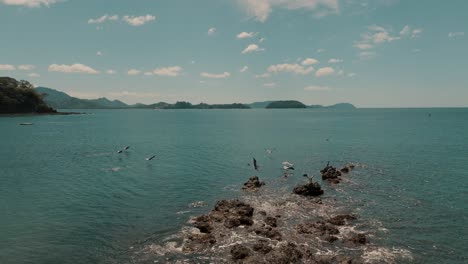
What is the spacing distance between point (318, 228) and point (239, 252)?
10582 millimetres

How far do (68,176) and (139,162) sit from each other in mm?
18777

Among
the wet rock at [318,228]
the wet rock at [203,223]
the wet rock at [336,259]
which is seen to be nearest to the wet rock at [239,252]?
the wet rock at [203,223]

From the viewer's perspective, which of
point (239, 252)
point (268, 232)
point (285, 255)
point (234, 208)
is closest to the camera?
point (285, 255)

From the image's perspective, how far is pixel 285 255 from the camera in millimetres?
29578

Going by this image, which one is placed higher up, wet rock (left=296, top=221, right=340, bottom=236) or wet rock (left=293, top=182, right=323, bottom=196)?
wet rock (left=293, top=182, right=323, bottom=196)

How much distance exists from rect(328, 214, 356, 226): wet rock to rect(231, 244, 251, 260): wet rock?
41.1 feet

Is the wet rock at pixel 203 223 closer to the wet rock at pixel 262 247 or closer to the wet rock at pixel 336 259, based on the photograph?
the wet rock at pixel 262 247

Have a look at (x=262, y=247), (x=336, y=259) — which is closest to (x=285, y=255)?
(x=262, y=247)

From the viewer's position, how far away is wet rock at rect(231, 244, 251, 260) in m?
29.8

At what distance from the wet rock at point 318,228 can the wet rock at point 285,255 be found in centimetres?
482

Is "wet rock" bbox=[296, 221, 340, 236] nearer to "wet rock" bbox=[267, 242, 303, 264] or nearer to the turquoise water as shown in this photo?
the turquoise water

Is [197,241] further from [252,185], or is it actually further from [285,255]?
[252,185]

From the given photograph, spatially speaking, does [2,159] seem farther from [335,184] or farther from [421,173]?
[421,173]

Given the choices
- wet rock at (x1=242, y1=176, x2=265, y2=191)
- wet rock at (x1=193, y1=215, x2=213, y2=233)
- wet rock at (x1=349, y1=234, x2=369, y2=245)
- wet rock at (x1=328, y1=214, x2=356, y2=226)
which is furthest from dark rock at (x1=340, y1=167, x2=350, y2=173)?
wet rock at (x1=193, y1=215, x2=213, y2=233)
